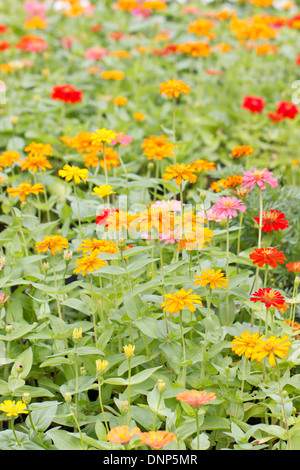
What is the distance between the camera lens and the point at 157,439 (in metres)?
1.18

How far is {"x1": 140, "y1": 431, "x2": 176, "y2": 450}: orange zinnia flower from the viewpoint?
45.4 inches

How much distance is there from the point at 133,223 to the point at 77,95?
1182 millimetres

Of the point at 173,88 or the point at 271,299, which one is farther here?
the point at 173,88

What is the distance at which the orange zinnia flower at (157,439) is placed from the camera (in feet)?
3.78

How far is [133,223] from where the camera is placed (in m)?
1.55

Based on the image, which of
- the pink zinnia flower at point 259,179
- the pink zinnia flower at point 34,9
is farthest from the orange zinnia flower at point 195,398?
the pink zinnia flower at point 34,9

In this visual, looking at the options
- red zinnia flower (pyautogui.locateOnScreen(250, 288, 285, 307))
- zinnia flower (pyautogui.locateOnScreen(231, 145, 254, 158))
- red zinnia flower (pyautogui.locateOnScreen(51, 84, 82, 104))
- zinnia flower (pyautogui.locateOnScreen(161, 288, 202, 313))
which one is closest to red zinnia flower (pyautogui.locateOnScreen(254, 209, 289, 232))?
red zinnia flower (pyautogui.locateOnScreen(250, 288, 285, 307))

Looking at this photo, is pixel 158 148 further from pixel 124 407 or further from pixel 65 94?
pixel 124 407

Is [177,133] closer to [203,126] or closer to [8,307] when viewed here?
[203,126]

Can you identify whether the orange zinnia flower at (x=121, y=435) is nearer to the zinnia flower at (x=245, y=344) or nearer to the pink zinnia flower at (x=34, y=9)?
the zinnia flower at (x=245, y=344)

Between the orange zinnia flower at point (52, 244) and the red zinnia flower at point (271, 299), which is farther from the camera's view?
the orange zinnia flower at point (52, 244)

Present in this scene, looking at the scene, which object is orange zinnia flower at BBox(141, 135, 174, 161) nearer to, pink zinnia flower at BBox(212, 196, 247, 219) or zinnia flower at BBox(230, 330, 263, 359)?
pink zinnia flower at BBox(212, 196, 247, 219)

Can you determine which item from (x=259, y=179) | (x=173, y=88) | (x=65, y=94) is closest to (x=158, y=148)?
(x=173, y=88)
